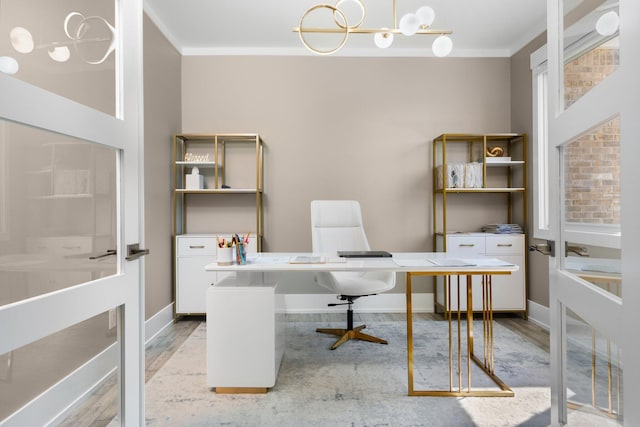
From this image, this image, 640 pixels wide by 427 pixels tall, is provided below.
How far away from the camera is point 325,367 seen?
8.12ft

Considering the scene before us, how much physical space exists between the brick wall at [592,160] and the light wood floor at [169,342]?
1375 mm

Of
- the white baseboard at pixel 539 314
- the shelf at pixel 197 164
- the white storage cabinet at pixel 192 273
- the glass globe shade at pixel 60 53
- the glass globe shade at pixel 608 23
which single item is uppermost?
the shelf at pixel 197 164

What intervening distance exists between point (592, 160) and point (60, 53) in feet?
4.44

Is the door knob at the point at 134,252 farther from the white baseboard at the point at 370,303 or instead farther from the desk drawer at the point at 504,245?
→ the desk drawer at the point at 504,245

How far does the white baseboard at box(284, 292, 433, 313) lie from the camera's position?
12.8 feet

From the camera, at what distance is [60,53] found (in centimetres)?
91

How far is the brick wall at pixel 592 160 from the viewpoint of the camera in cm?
80

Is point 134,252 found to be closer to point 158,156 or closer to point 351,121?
point 158,156

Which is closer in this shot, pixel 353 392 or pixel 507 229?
pixel 353 392

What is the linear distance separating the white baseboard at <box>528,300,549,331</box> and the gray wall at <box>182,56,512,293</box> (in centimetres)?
93

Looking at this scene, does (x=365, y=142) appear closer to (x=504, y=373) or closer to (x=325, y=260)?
(x=325, y=260)

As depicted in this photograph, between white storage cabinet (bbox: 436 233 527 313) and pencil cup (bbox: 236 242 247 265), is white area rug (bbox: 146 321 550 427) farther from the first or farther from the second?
pencil cup (bbox: 236 242 247 265)

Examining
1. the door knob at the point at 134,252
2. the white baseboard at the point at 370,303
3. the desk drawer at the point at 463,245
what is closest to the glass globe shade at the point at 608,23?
the door knob at the point at 134,252

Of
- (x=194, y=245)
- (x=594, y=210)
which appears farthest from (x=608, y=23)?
(x=194, y=245)
